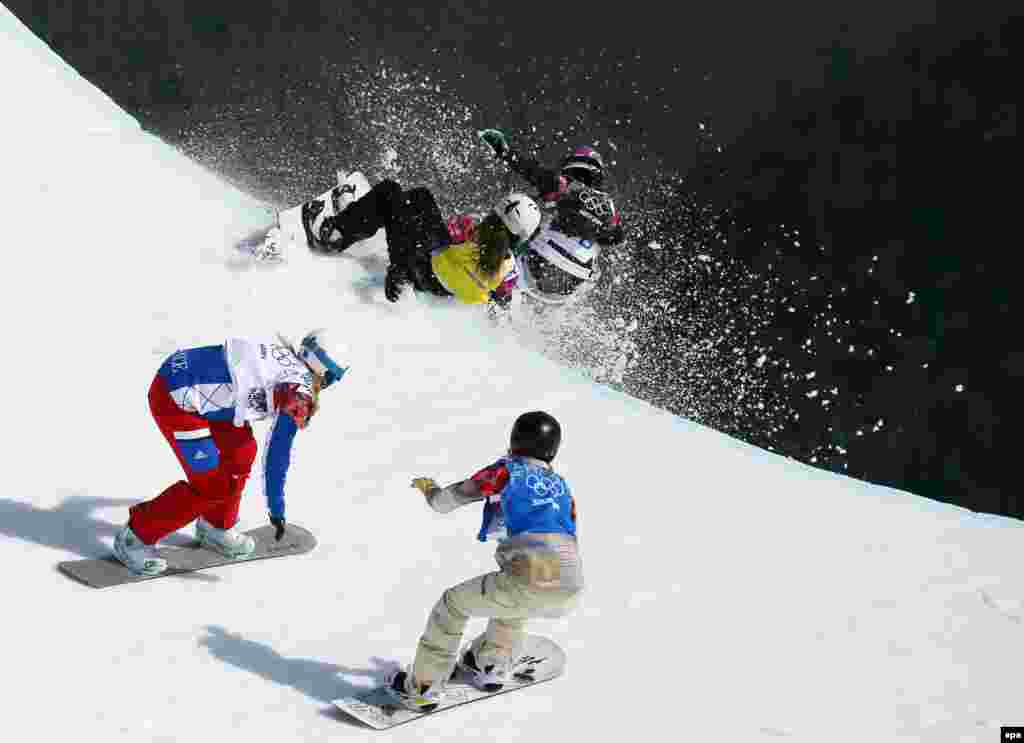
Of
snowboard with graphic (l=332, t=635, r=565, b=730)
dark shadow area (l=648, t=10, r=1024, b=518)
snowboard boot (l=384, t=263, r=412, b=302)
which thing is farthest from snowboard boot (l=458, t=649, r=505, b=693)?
dark shadow area (l=648, t=10, r=1024, b=518)

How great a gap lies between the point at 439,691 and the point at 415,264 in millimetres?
4169

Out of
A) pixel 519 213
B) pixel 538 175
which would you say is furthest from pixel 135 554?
pixel 538 175

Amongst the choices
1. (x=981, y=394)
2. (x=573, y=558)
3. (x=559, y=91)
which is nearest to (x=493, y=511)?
(x=573, y=558)

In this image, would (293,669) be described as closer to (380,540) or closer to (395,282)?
(380,540)

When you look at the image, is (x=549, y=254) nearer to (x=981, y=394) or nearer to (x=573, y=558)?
(x=573, y=558)

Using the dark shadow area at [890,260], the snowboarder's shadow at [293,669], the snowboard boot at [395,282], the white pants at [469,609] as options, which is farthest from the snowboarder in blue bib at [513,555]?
the dark shadow area at [890,260]

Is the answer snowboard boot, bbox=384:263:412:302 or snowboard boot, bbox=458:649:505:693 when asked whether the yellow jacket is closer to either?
snowboard boot, bbox=384:263:412:302

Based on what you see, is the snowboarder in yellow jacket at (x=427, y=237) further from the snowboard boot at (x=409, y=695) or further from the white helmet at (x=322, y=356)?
the snowboard boot at (x=409, y=695)

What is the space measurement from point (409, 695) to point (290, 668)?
0.57 meters

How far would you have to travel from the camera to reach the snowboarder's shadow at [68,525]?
5.33 m

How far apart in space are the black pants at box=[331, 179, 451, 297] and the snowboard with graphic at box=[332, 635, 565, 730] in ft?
12.2

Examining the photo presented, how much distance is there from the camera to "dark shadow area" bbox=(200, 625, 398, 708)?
4.82 meters

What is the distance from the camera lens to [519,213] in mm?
8336

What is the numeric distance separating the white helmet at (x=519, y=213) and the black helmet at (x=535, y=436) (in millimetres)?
3893
